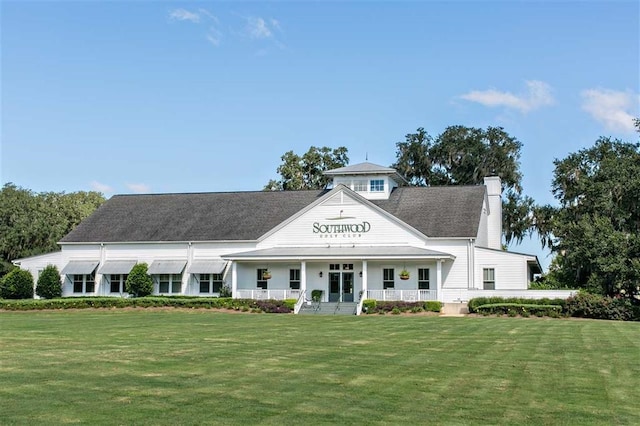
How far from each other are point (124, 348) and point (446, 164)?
5168cm

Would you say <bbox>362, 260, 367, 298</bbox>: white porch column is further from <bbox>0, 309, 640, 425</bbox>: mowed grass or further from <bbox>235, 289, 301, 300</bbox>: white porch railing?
<bbox>0, 309, 640, 425</bbox>: mowed grass

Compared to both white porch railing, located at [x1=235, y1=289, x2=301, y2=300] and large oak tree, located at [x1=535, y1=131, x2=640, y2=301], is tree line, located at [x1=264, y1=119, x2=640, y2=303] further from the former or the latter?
white porch railing, located at [x1=235, y1=289, x2=301, y2=300]

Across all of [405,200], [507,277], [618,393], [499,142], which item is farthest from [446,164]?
[618,393]

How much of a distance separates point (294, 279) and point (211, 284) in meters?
5.30

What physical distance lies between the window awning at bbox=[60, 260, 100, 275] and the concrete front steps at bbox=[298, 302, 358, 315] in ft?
Result: 47.7

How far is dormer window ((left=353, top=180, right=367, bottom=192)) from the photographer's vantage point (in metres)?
43.4

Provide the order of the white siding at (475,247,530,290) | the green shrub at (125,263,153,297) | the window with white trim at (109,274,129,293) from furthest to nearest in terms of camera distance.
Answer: the window with white trim at (109,274,129,293) < the green shrub at (125,263,153,297) < the white siding at (475,247,530,290)

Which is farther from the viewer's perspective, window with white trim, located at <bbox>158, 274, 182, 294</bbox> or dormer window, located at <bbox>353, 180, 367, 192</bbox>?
dormer window, located at <bbox>353, 180, 367, 192</bbox>

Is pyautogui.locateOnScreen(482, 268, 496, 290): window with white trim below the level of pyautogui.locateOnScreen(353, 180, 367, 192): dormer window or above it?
below

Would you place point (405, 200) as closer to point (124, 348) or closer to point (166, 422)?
point (124, 348)

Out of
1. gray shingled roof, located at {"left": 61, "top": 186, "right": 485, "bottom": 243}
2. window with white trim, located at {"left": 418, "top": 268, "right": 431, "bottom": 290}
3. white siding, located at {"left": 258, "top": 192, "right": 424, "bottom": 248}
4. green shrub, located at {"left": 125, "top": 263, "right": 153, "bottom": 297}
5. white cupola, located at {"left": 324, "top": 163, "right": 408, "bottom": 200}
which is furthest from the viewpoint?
white cupola, located at {"left": 324, "top": 163, "right": 408, "bottom": 200}

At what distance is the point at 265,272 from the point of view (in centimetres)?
4022

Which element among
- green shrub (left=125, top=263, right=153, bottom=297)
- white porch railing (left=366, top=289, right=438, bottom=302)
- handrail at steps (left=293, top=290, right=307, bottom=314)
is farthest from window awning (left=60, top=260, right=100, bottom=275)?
white porch railing (left=366, top=289, right=438, bottom=302)

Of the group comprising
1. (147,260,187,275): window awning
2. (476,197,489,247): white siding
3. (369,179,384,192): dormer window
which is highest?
(369,179,384,192): dormer window
